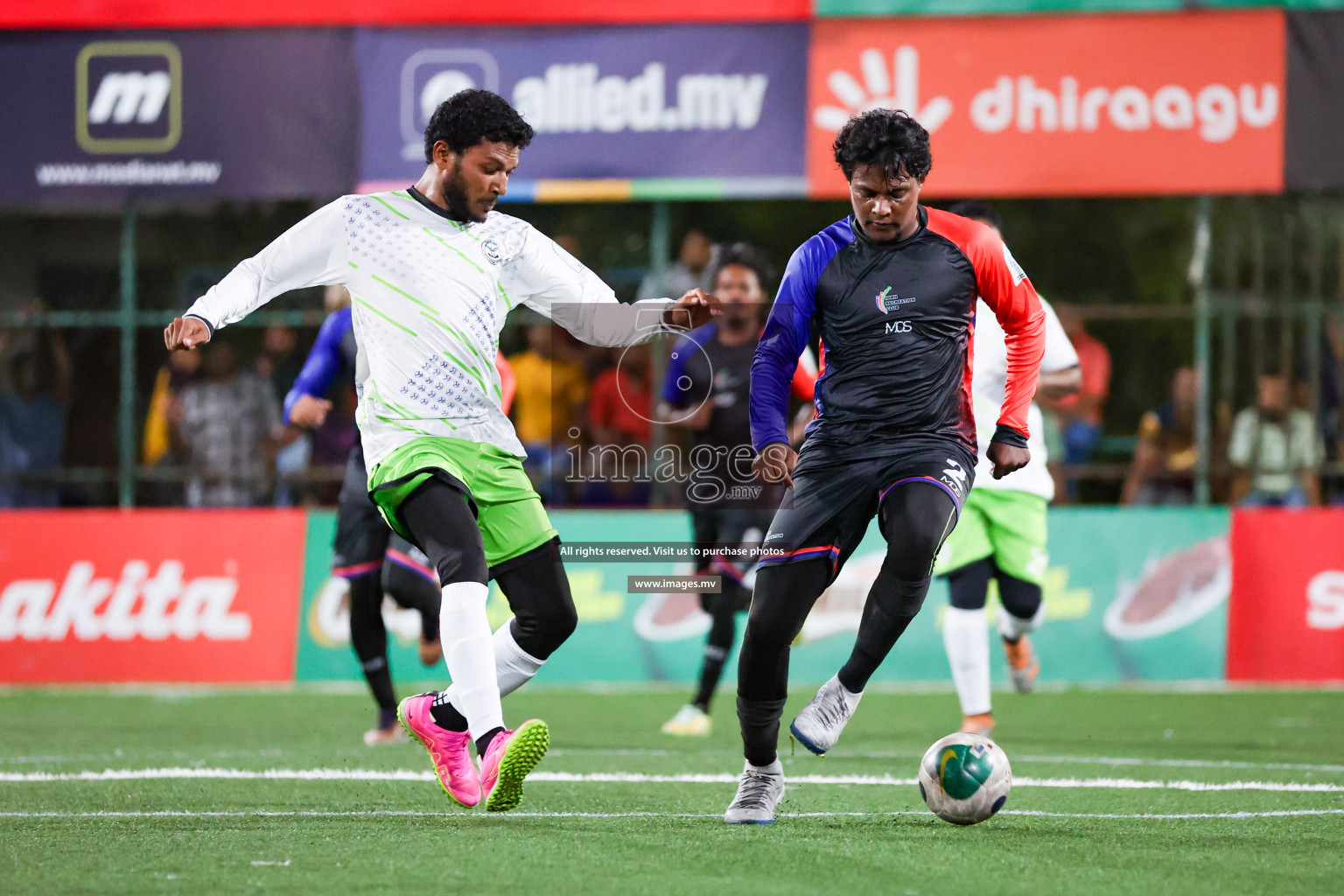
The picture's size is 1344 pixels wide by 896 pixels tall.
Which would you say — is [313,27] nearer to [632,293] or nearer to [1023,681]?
[632,293]

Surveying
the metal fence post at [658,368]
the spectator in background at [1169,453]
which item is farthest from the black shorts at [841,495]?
the spectator in background at [1169,453]

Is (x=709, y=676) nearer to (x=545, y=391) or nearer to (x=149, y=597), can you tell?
(x=149, y=597)

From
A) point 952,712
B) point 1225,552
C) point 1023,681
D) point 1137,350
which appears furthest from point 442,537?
point 1137,350

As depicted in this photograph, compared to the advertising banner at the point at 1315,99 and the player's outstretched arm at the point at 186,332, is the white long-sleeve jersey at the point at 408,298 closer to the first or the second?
the player's outstretched arm at the point at 186,332

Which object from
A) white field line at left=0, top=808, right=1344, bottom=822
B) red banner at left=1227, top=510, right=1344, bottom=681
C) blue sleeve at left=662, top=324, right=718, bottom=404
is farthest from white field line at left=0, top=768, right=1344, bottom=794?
red banner at left=1227, top=510, right=1344, bottom=681

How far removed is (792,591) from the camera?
5.95 meters

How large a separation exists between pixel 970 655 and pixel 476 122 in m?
3.82

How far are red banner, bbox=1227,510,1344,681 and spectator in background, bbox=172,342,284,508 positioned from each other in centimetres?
727

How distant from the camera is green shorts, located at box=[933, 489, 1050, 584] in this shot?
869 cm

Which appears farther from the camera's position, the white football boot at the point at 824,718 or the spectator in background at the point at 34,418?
the spectator in background at the point at 34,418

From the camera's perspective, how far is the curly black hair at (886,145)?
5910mm

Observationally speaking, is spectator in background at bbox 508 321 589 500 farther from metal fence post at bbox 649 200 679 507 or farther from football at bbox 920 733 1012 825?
football at bbox 920 733 1012 825

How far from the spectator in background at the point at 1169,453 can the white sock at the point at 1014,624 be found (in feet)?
17.1

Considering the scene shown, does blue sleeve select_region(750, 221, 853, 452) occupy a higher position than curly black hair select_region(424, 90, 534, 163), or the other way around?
curly black hair select_region(424, 90, 534, 163)
